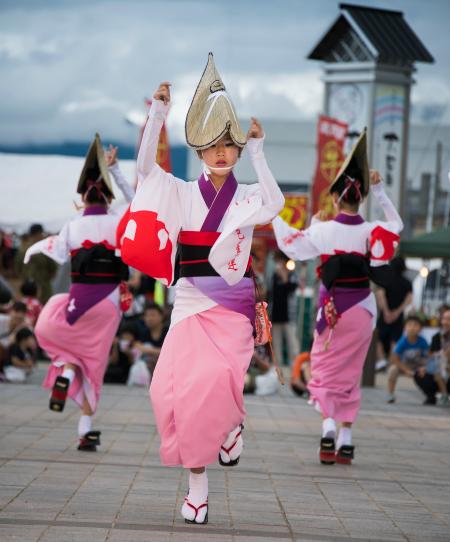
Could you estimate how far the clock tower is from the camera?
57.0 feet

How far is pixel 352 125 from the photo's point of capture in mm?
17656

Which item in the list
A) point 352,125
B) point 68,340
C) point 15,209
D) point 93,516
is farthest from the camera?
point 15,209

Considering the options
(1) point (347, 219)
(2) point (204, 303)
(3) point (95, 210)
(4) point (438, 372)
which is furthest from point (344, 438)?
(4) point (438, 372)

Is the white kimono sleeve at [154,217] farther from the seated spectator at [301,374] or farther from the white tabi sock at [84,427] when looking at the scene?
the seated spectator at [301,374]

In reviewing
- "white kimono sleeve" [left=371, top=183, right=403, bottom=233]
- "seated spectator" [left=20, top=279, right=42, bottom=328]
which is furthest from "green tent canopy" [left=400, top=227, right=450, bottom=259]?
"white kimono sleeve" [left=371, top=183, right=403, bottom=233]

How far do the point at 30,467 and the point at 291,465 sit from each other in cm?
189

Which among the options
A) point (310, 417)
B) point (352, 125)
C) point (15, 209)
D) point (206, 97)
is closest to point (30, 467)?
point (206, 97)

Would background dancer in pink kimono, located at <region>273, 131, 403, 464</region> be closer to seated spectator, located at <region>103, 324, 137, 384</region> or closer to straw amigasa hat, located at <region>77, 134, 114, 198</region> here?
straw amigasa hat, located at <region>77, 134, 114, 198</region>

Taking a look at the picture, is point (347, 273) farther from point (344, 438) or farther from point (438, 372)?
point (438, 372)

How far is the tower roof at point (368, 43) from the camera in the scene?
1741 centimetres

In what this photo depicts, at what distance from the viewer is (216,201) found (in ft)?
19.2

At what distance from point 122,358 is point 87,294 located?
680 centimetres

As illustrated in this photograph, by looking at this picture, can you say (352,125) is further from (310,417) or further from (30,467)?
(30,467)

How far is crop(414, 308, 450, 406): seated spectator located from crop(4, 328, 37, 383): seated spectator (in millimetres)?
4907
